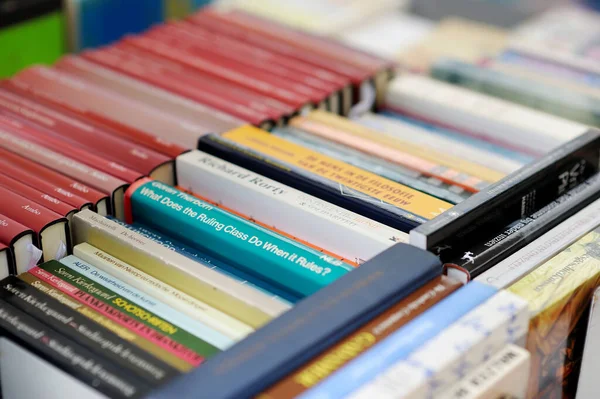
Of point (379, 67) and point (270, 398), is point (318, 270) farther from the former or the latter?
point (379, 67)

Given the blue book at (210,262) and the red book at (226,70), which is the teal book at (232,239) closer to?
the blue book at (210,262)

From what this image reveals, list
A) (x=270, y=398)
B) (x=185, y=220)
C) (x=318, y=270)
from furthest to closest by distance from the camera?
(x=185, y=220) < (x=318, y=270) < (x=270, y=398)

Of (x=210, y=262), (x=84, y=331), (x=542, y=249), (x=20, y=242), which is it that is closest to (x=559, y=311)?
(x=542, y=249)

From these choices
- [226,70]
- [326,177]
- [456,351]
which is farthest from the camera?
[226,70]

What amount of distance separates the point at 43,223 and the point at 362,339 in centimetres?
45

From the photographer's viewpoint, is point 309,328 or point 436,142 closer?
point 309,328

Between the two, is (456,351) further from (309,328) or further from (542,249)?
(542,249)

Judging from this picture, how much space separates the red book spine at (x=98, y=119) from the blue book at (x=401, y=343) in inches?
20.6

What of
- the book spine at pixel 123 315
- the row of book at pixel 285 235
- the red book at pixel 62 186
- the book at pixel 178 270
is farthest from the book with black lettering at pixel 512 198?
the red book at pixel 62 186

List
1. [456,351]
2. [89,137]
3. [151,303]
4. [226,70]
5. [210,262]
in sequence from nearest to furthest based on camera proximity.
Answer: [456,351]
[151,303]
[210,262]
[89,137]
[226,70]

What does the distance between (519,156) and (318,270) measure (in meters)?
0.56

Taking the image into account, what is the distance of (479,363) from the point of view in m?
0.95

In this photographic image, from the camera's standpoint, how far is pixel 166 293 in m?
1.05

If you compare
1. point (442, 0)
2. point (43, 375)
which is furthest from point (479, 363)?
point (442, 0)
